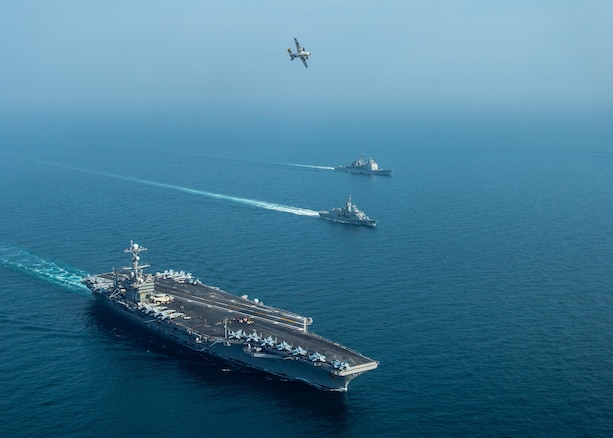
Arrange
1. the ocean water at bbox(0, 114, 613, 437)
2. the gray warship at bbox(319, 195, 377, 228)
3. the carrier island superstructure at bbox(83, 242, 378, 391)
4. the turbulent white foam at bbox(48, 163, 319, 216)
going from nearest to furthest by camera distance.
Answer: the ocean water at bbox(0, 114, 613, 437) → the carrier island superstructure at bbox(83, 242, 378, 391) → the gray warship at bbox(319, 195, 377, 228) → the turbulent white foam at bbox(48, 163, 319, 216)

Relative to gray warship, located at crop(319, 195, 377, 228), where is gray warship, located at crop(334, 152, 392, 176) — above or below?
above

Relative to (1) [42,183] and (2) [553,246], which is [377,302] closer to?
(2) [553,246]

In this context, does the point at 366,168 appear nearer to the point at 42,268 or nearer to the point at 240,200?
the point at 240,200

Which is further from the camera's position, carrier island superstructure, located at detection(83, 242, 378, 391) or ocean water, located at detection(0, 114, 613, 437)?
carrier island superstructure, located at detection(83, 242, 378, 391)

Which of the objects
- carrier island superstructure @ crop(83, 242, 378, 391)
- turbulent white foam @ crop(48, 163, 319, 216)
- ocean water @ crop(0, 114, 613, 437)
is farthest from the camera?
turbulent white foam @ crop(48, 163, 319, 216)

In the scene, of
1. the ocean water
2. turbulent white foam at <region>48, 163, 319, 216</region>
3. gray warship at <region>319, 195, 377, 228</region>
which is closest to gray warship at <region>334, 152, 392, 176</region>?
the ocean water

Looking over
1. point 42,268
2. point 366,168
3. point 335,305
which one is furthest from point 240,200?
point 335,305

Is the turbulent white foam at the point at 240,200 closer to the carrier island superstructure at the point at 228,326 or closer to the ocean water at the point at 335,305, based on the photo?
the ocean water at the point at 335,305

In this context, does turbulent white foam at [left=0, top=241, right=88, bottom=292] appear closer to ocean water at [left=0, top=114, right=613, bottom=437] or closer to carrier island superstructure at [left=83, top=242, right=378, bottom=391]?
ocean water at [left=0, top=114, right=613, bottom=437]
